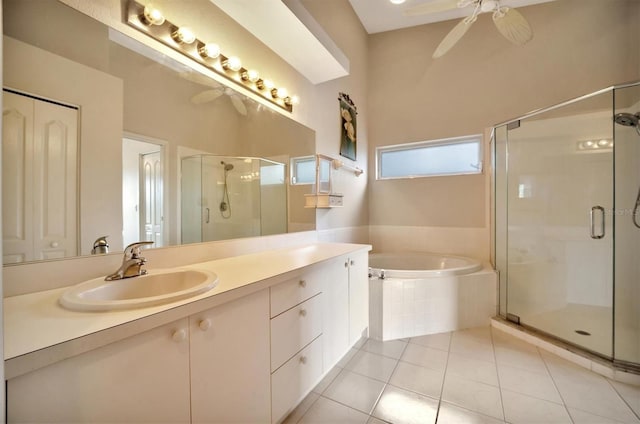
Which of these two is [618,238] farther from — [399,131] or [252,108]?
[252,108]

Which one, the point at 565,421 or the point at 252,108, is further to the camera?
the point at 252,108

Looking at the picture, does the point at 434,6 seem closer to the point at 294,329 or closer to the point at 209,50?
the point at 209,50

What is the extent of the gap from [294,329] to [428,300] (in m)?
1.49

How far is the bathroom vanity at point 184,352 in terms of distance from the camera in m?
0.55

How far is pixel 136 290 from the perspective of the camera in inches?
38.9

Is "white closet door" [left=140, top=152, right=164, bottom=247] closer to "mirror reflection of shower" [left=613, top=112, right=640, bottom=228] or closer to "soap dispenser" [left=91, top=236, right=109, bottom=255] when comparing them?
"soap dispenser" [left=91, top=236, right=109, bottom=255]

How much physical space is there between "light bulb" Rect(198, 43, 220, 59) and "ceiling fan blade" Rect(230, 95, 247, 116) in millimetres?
242

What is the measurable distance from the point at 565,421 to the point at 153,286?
2.07 meters

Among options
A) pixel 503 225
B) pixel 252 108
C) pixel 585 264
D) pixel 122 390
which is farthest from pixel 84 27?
pixel 585 264

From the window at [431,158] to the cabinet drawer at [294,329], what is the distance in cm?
252

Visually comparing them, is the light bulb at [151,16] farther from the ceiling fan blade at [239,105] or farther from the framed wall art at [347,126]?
the framed wall art at [347,126]

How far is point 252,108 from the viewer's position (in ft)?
5.73

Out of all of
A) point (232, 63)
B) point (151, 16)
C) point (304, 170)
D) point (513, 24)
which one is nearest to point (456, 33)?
point (513, 24)

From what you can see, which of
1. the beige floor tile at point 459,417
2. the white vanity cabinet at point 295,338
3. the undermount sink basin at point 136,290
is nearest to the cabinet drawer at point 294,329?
the white vanity cabinet at point 295,338
